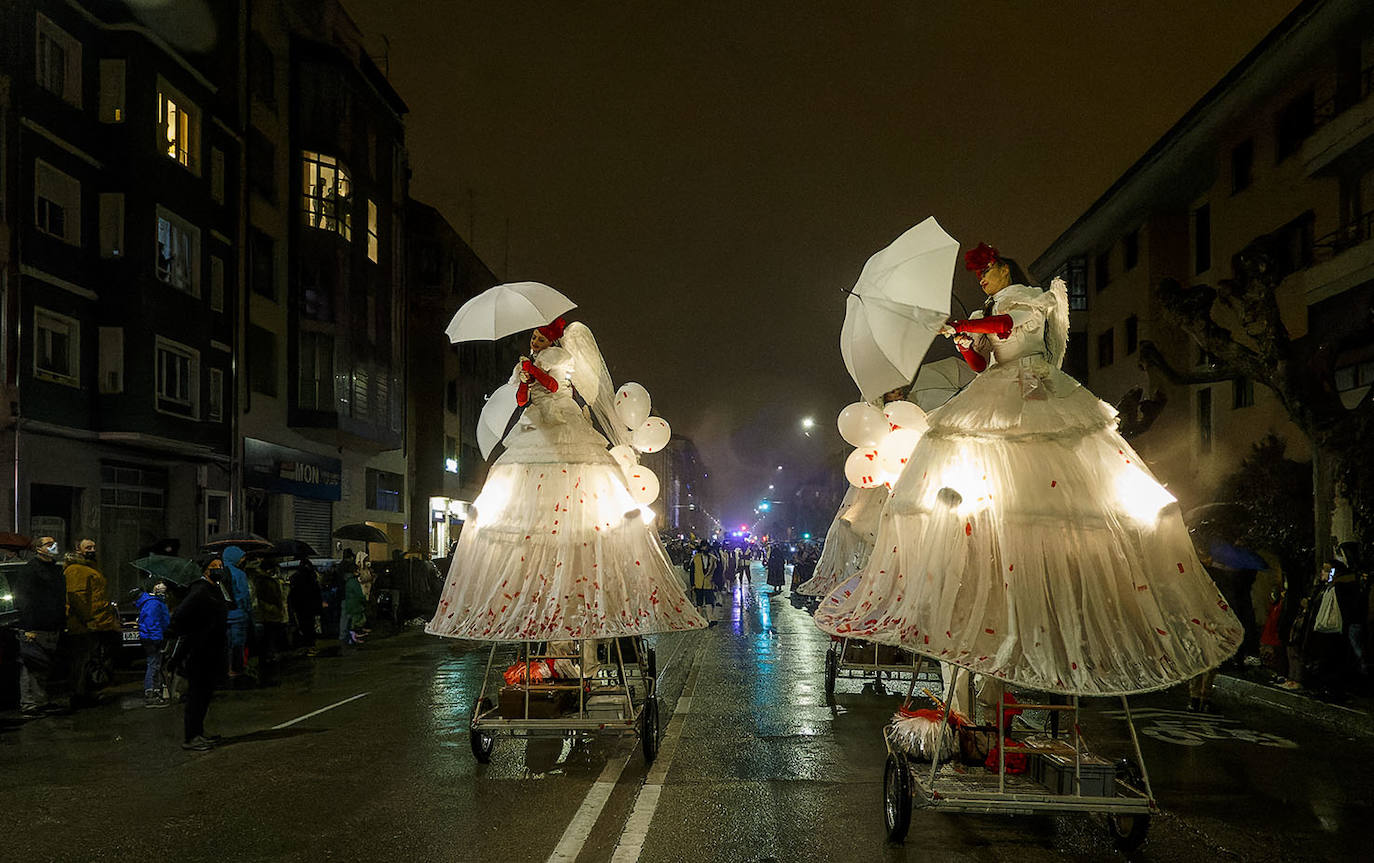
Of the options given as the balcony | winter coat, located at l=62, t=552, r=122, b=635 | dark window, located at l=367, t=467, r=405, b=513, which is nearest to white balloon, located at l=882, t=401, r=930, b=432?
winter coat, located at l=62, t=552, r=122, b=635

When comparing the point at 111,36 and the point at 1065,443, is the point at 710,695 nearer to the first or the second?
the point at 1065,443

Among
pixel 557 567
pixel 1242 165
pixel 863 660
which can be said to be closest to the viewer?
pixel 557 567

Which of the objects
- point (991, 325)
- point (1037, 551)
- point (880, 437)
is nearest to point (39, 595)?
point (880, 437)

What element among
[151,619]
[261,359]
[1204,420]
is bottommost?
[151,619]

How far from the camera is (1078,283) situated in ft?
131

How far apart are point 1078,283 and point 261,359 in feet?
92.7

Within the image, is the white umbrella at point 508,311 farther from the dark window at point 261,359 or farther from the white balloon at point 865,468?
the dark window at point 261,359

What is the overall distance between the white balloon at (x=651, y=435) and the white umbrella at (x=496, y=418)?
1426 mm

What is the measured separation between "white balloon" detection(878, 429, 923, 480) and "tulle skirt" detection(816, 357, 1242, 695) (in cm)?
341

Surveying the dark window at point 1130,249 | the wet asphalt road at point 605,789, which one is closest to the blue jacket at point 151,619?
the wet asphalt road at point 605,789

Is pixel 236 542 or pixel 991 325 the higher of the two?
pixel 991 325

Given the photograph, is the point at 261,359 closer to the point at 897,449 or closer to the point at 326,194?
the point at 326,194

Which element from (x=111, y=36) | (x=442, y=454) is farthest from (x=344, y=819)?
(x=442, y=454)

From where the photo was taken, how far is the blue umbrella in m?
15.5
